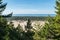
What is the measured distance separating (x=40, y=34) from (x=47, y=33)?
4.66 feet

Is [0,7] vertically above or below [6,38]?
above

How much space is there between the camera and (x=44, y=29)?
55.3 metres

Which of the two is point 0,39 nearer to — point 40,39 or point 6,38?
point 6,38

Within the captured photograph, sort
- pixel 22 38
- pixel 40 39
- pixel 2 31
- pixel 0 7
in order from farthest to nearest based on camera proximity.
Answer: pixel 22 38 < pixel 40 39 < pixel 0 7 < pixel 2 31

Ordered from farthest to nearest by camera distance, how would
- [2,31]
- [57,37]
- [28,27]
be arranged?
[28,27] → [57,37] → [2,31]

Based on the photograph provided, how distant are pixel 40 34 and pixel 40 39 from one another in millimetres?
2805

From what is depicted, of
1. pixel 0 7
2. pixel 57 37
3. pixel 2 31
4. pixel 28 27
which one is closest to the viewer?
pixel 2 31

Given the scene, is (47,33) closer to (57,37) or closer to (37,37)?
(37,37)

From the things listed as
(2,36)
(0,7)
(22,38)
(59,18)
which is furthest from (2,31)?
(22,38)

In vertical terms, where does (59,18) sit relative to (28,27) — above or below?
above

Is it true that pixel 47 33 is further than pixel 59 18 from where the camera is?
Yes

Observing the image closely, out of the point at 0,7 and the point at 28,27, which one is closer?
the point at 0,7

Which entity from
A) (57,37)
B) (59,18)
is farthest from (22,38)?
(59,18)

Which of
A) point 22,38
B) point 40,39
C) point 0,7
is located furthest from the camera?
point 22,38
